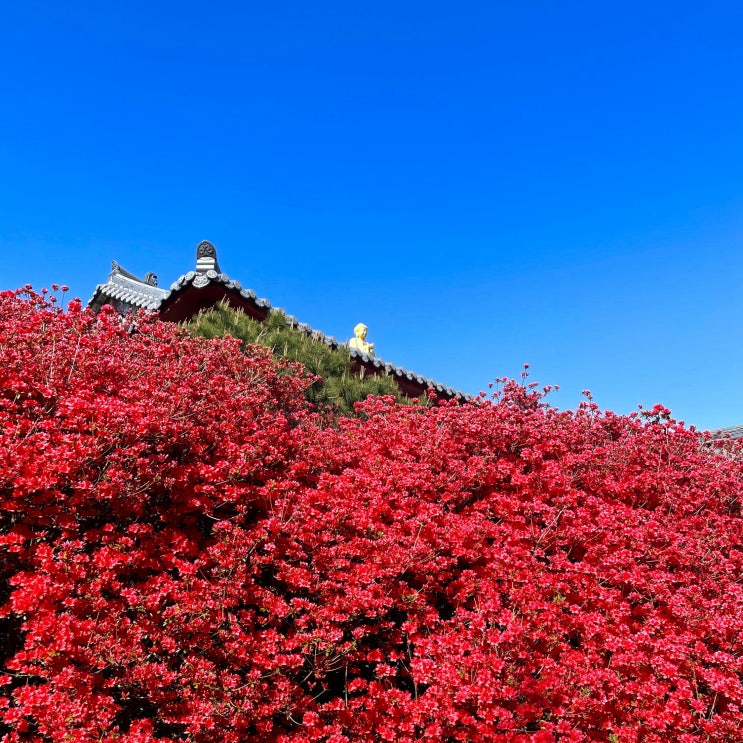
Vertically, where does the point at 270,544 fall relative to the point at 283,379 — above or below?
below

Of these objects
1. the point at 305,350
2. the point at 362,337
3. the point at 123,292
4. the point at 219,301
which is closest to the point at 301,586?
the point at 305,350

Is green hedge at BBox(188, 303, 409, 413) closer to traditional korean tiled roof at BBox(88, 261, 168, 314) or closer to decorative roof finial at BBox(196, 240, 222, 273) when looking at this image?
decorative roof finial at BBox(196, 240, 222, 273)

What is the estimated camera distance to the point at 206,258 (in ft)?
31.2

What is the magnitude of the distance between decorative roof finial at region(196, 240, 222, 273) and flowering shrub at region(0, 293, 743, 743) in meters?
4.93

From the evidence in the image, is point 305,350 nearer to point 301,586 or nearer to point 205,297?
point 205,297

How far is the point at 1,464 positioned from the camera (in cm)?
253

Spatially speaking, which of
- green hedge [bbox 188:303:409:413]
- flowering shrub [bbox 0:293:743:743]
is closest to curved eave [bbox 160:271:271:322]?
green hedge [bbox 188:303:409:413]

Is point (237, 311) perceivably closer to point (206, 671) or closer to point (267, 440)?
point (267, 440)

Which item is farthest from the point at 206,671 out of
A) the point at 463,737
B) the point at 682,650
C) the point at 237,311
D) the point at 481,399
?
the point at 237,311

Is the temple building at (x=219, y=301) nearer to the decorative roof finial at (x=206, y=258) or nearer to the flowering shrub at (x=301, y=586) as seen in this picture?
the decorative roof finial at (x=206, y=258)

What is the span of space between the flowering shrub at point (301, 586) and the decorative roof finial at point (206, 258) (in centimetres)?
493

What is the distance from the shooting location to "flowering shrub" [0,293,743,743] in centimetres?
243

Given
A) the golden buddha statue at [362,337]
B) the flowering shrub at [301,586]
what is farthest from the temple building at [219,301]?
the flowering shrub at [301,586]

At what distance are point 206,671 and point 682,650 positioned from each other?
2.66 metres
